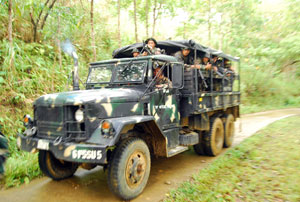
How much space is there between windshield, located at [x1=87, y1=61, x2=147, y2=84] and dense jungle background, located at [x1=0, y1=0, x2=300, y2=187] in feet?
2.14

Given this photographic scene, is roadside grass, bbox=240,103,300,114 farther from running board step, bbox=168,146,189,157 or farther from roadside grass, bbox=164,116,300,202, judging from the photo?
running board step, bbox=168,146,189,157

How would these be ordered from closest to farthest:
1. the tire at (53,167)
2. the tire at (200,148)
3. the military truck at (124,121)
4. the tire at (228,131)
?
the military truck at (124,121) < the tire at (53,167) < the tire at (200,148) < the tire at (228,131)

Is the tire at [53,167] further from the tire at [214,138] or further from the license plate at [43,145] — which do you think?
the tire at [214,138]

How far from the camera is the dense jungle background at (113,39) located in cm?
611

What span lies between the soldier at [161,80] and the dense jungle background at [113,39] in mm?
1878

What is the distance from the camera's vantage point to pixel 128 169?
141 inches

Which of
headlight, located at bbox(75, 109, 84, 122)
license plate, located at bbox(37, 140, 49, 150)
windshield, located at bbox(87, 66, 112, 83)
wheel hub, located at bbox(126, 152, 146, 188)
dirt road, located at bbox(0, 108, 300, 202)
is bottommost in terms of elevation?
dirt road, located at bbox(0, 108, 300, 202)

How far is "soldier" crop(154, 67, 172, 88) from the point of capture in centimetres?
454

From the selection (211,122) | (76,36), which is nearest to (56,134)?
(211,122)

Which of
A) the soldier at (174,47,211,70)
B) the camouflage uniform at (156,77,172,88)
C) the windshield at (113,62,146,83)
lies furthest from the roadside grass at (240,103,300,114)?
the windshield at (113,62,146,83)

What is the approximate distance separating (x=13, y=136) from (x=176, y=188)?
12.6 ft

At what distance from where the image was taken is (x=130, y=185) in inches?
143

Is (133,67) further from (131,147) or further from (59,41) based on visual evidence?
(59,41)

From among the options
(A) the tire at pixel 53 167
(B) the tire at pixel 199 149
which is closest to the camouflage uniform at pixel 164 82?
(B) the tire at pixel 199 149
